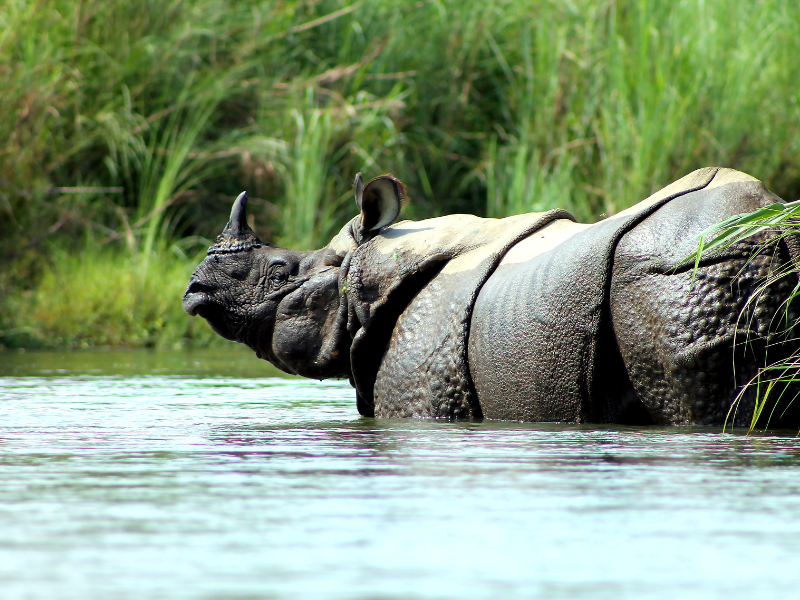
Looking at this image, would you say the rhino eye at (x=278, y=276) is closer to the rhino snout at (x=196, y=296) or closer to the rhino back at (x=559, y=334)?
the rhino snout at (x=196, y=296)

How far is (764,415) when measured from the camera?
3.74 m

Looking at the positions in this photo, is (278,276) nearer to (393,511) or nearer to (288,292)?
(288,292)

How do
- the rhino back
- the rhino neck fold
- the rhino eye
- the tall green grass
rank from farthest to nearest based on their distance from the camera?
1. the tall green grass
2. the rhino eye
3. the rhino neck fold
4. the rhino back

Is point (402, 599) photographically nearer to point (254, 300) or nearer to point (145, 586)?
point (145, 586)

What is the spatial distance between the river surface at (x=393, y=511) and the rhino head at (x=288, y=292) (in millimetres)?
709

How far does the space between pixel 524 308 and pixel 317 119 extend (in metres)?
6.70

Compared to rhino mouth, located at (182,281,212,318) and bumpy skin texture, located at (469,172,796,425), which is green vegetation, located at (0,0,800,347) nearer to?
rhino mouth, located at (182,281,212,318)

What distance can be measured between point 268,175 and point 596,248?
23.7ft

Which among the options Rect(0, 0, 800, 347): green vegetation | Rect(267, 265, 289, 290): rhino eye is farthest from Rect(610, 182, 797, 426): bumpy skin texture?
Rect(0, 0, 800, 347): green vegetation

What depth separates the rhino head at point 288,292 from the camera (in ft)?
15.5

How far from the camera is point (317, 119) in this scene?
1047 cm

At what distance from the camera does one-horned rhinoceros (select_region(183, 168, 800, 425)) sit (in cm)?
367

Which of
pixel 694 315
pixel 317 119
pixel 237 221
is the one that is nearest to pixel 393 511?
pixel 694 315

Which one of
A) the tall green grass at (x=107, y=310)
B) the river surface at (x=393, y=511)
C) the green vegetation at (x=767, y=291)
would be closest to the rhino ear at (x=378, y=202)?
the river surface at (x=393, y=511)
